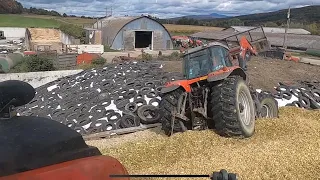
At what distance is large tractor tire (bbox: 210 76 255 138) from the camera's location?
7969 mm

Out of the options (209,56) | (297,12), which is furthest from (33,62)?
(297,12)

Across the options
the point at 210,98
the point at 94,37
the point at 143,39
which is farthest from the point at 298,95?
the point at 143,39

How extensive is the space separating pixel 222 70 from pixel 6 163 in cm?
715

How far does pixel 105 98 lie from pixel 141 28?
33757 millimetres

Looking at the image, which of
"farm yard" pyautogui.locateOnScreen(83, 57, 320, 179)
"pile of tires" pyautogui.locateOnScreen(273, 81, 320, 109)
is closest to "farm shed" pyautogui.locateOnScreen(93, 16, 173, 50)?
"pile of tires" pyautogui.locateOnScreen(273, 81, 320, 109)

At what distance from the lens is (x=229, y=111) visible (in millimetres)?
7980

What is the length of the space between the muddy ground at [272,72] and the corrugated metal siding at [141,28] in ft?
86.0

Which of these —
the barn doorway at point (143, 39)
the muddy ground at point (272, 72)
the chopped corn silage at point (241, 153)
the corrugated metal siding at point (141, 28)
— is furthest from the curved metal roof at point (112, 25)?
the chopped corn silage at point (241, 153)

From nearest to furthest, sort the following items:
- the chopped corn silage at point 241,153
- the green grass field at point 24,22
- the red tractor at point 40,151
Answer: the red tractor at point 40,151 < the chopped corn silage at point 241,153 < the green grass field at point 24,22

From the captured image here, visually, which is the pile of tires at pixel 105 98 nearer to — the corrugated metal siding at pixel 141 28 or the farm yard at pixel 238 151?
the farm yard at pixel 238 151

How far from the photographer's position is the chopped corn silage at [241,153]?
621 cm

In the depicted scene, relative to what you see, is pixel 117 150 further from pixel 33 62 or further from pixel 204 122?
pixel 33 62

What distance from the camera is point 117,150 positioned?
8.12m

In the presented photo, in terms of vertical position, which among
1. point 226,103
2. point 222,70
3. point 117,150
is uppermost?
point 222,70
